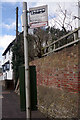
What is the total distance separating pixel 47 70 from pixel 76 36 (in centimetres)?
305

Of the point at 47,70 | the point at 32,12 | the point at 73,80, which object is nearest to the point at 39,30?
the point at 47,70

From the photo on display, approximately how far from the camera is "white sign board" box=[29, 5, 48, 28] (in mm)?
3806

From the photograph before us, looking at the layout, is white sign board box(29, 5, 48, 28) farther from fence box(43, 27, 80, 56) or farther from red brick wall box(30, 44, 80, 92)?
fence box(43, 27, 80, 56)

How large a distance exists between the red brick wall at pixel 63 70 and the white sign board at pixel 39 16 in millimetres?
3113

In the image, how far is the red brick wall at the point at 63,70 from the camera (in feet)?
22.1

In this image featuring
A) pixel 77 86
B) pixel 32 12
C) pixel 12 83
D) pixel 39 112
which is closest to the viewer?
pixel 32 12

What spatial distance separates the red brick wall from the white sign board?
10.2 ft

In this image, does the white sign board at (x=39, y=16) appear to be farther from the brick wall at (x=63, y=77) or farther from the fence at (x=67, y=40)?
the fence at (x=67, y=40)

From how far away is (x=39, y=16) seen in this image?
3820 millimetres

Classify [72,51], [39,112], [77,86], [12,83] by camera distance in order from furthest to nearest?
[12,83]
[39,112]
[72,51]
[77,86]

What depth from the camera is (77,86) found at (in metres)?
6.54

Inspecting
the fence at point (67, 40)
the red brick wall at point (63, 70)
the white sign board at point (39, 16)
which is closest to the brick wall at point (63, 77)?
the red brick wall at point (63, 70)

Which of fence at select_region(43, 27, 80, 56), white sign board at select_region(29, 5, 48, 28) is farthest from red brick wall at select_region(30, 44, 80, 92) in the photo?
white sign board at select_region(29, 5, 48, 28)

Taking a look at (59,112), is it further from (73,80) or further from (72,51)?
(72,51)
